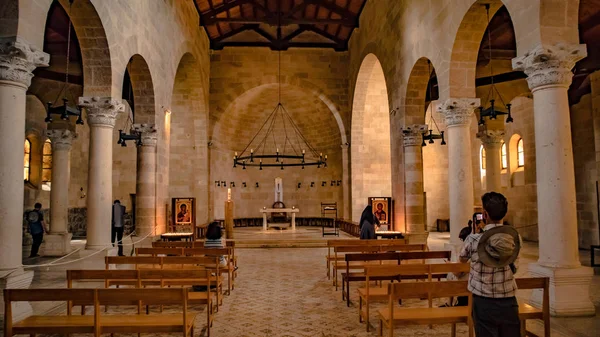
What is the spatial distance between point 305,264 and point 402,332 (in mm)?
5359

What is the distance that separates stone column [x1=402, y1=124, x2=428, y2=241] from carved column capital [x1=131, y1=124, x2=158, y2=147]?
21.0ft

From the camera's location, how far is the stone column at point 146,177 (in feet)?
35.0

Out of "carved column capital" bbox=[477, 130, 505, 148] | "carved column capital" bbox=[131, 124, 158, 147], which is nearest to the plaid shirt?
"carved column capital" bbox=[131, 124, 158, 147]

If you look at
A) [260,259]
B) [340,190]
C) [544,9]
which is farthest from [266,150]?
[544,9]

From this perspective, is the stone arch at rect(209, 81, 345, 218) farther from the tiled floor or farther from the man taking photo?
the man taking photo

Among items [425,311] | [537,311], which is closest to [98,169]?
[425,311]

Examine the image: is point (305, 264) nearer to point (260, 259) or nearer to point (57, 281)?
point (260, 259)


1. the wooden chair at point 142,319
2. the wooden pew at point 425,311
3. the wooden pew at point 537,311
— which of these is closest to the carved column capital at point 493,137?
the wooden pew at point 537,311

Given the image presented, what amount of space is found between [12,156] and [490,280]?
5232 mm

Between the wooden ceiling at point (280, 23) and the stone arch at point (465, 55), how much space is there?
800 cm

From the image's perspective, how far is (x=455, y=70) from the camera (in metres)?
8.30

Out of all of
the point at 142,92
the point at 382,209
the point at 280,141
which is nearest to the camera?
the point at 142,92

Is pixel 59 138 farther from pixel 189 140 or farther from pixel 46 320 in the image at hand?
pixel 46 320

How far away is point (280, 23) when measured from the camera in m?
15.4
